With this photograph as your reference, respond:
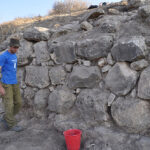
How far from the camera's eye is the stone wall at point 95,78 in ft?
8.99

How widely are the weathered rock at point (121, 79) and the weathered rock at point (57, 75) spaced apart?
85 centimetres

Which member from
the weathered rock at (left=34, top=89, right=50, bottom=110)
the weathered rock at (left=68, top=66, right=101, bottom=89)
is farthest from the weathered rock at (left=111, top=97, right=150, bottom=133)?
the weathered rock at (left=34, top=89, right=50, bottom=110)

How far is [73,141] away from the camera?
274cm

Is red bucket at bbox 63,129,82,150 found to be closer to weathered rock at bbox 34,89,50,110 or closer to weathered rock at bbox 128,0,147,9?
weathered rock at bbox 34,89,50,110

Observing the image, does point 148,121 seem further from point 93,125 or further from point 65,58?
point 65,58

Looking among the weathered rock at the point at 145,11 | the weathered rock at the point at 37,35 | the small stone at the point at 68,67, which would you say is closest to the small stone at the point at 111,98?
the small stone at the point at 68,67

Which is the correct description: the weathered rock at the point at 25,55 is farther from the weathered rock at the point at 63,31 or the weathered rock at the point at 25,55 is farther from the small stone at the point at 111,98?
the small stone at the point at 111,98

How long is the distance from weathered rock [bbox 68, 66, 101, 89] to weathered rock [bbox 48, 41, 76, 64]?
0.20 metres

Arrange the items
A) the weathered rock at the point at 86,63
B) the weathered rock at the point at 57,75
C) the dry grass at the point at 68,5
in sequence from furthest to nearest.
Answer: the dry grass at the point at 68,5, the weathered rock at the point at 57,75, the weathered rock at the point at 86,63

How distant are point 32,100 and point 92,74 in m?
1.40

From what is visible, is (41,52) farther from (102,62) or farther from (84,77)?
(102,62)

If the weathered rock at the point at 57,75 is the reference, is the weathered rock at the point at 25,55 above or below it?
above

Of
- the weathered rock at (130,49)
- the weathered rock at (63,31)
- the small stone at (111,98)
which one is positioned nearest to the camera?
the weathered rock at (130,49)

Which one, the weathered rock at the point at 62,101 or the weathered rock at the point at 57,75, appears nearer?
the weathered rock at the point at 62,101
